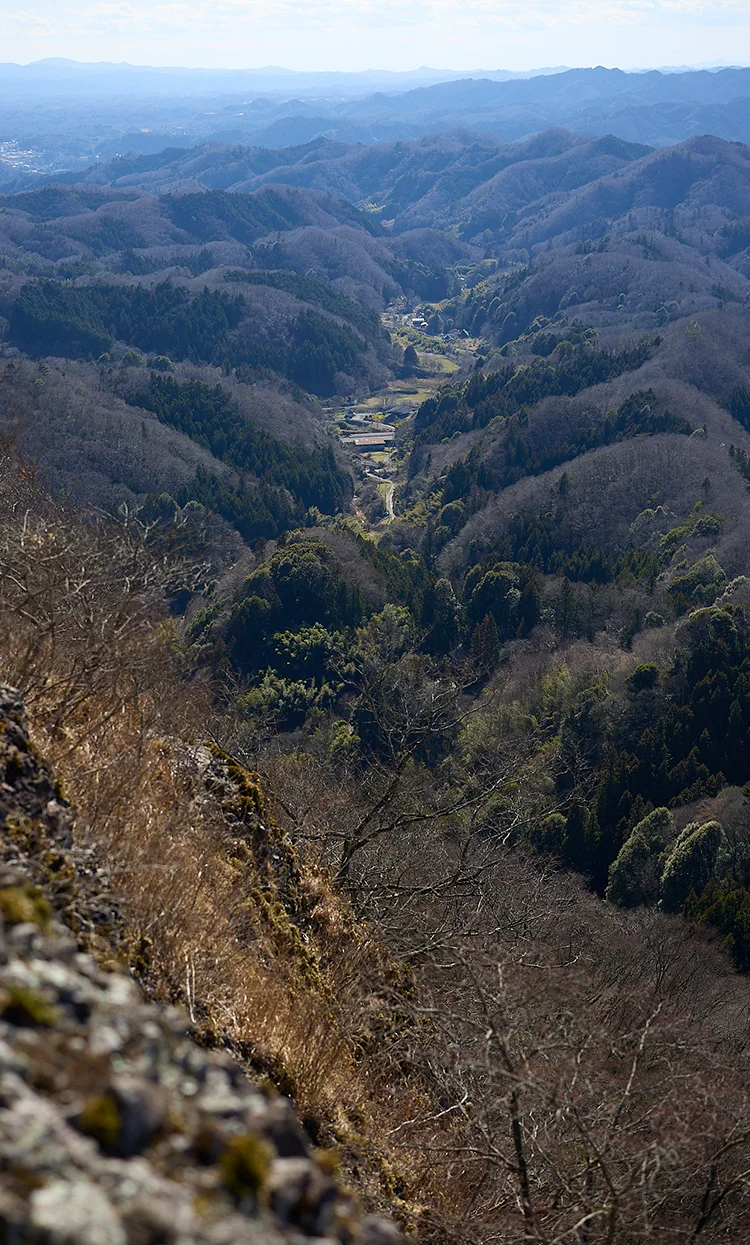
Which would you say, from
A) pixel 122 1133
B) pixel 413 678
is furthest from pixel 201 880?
Result: pixel 413 678

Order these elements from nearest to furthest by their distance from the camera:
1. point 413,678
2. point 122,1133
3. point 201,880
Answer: point 122,1133, point 201,880, point 413,678

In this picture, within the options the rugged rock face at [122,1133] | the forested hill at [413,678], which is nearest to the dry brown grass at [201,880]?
the forested hill at [413,678]

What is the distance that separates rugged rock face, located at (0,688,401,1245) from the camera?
194 centimetres

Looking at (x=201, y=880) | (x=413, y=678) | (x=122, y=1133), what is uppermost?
(x=122, y=1133)

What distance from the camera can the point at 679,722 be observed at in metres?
37.1

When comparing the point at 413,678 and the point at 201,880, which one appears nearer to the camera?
the point at 201,880

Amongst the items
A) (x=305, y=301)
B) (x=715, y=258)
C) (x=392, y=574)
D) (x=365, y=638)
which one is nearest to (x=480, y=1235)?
(x=365, y=638)

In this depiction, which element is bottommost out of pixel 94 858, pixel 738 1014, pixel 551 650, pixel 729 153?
pixel 551 650

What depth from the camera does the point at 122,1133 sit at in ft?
6.98

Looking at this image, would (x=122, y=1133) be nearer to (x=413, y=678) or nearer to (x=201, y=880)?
(x=201, y=880)

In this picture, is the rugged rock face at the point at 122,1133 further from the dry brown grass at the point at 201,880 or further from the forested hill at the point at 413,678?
the dry brown grass at the point at 201,880

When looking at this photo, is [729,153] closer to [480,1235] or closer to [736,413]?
[736,413]

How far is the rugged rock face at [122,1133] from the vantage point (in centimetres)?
194

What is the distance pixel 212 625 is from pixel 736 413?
5819 cm
